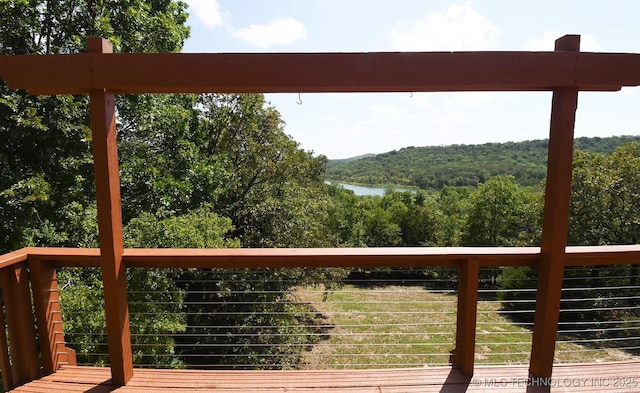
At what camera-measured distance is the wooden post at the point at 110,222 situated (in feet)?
5.82

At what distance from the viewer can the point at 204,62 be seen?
1.72m

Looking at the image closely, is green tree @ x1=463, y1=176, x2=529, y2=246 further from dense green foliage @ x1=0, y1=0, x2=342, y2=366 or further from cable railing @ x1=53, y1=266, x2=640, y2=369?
dense green foliage @ x1=0, y1=0, x2=342, y2=366

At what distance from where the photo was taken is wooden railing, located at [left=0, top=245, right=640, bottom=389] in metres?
1.94

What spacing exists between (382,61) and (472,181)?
3713cm

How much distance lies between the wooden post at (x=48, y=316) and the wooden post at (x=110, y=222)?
42 cm

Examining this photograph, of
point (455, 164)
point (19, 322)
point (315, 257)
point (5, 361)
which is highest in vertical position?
point (315, 257)

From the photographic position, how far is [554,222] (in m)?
1.84

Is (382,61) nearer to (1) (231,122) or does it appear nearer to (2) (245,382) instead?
(2) (245,382)

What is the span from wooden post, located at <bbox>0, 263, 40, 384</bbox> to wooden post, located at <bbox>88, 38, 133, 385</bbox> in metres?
0.49

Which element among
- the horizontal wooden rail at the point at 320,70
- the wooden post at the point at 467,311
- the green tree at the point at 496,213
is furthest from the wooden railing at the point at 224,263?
the green tree at the point at 496,213

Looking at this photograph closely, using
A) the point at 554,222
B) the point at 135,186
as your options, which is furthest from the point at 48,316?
the point at 135,186

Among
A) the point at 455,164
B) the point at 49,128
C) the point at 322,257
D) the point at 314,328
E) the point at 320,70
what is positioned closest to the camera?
the point at 320,70

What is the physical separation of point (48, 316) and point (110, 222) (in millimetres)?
754

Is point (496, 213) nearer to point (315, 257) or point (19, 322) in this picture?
point (315, 257)
